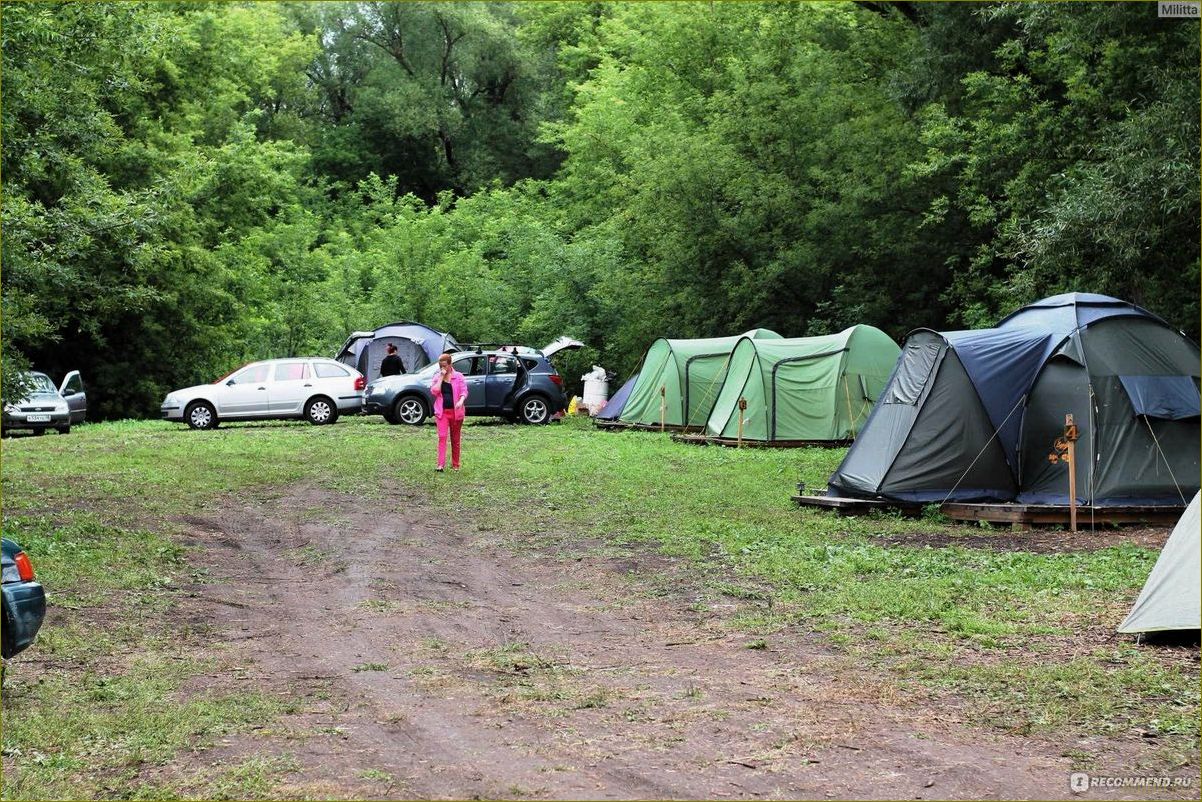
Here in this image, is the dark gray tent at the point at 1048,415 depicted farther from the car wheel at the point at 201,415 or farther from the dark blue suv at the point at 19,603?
the car wheel at the point at 201,415

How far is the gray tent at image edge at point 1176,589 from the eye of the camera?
284 inches

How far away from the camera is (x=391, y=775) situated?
5094 mm

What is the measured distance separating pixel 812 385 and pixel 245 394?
12662mm

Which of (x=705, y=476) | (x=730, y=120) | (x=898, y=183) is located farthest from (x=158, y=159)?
(x=705, y=476)

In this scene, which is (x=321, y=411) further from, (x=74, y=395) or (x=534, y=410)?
(x=74, y=395)

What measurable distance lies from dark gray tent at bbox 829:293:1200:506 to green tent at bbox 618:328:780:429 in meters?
11.5

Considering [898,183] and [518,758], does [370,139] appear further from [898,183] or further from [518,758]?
[518,758]

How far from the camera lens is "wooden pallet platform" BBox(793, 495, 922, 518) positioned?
13.5 m

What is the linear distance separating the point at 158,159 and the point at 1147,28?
25020 mm

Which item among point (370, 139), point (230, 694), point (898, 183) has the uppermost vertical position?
point (370, 139)

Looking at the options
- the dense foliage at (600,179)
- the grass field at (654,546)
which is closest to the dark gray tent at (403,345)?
the dense foliage at (600,179)

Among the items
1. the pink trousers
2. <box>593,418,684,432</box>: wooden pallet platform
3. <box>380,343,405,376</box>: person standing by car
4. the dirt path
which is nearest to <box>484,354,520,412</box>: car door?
<box>593,418,684,432</box>: wooden pallet platform

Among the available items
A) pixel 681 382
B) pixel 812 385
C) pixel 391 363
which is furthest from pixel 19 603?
pixel 391 363

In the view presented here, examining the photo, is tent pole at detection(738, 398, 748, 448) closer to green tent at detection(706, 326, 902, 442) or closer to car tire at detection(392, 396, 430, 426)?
green tent at detection(706, 326, 902, 442)
